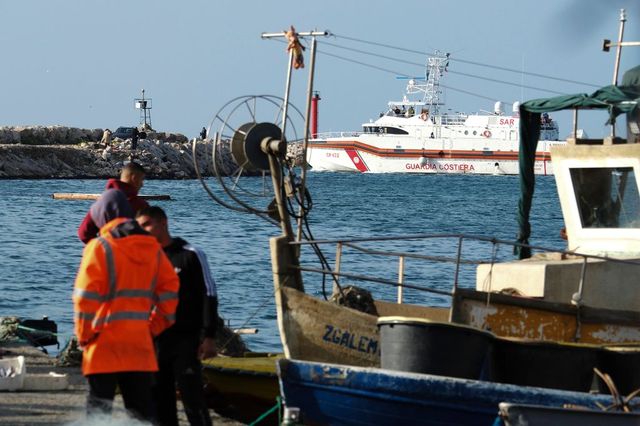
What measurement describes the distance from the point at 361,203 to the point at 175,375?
54.3 metres

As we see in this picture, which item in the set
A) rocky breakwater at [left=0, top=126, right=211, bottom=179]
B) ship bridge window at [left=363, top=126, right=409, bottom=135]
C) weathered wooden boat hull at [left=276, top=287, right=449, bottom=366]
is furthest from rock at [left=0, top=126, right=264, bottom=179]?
weathered wooden boat hull at [left=276, top=287, right=449, bottom=366]

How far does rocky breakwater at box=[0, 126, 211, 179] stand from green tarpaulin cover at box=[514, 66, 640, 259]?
67630 millimetres

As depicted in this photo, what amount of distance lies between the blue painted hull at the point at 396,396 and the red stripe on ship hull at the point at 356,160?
86.3 meters

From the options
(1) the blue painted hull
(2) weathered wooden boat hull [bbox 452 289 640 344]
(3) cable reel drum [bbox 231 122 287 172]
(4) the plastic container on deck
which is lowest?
(4) the plastic container on deck

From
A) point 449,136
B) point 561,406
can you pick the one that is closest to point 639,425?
point 561,406

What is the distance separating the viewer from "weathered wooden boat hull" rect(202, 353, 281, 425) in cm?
1016

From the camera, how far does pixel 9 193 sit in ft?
212

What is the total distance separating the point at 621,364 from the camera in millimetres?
9188

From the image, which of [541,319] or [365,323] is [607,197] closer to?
[541,319]

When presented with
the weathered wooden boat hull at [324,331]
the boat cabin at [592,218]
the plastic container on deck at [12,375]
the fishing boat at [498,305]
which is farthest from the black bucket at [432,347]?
the plastic container on deck at [12,375]

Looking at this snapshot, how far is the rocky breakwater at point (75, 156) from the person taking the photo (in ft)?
269

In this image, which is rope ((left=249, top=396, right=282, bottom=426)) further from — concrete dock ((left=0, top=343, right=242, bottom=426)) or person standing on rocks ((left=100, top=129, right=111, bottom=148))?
person standing on rocks ((left=100, top=129, right=111, bottom=148))

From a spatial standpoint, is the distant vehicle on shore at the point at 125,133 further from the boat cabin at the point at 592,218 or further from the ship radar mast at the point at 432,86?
the boat cabin at the point at 592,218

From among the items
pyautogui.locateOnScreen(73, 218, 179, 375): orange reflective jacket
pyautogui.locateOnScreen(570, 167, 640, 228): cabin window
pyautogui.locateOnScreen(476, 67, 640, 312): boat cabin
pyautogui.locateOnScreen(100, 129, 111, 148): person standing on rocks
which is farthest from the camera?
pyautogui.locateOnScreen(100, 129, 111, 148): person standing on rocks
